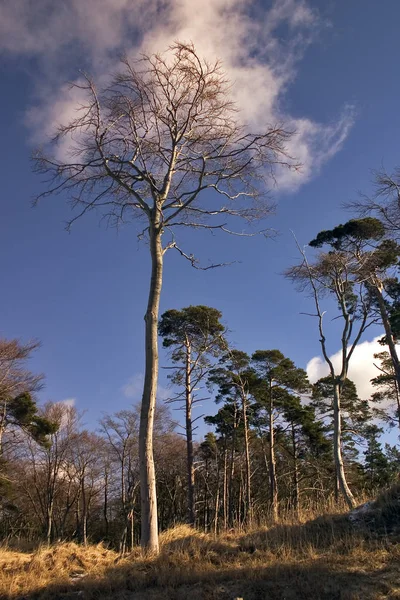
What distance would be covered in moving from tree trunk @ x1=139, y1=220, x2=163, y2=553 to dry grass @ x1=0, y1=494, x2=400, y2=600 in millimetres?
423

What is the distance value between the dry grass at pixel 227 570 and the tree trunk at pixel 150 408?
0.42 m

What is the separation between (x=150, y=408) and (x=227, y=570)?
2.77 m

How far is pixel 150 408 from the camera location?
749 cm

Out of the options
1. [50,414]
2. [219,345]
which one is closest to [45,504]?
[50,414]

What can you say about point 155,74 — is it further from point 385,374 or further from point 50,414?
point 50,414

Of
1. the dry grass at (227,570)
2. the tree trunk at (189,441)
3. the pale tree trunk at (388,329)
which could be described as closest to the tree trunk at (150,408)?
the dry grass at (227,570)

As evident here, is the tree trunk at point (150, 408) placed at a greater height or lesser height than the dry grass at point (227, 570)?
greater

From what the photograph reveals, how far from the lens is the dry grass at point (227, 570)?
15.2 ft

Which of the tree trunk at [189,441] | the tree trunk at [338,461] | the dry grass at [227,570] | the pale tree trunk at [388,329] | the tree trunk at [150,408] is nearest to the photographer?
the dry grass at [227,570]

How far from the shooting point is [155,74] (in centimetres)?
890

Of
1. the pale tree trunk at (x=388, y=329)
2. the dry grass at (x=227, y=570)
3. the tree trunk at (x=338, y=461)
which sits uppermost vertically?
the pale tree trunk at (x=388, y=329)

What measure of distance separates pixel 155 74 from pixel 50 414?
2872cm

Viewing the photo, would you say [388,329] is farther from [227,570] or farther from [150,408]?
[227,570]

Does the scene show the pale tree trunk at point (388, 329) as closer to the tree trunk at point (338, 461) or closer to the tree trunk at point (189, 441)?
the tree trunk at point (338, 461)
